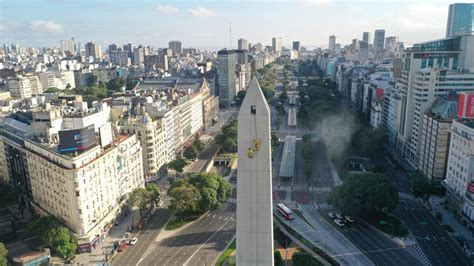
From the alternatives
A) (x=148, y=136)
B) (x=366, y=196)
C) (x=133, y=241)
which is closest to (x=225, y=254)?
(x=133, y=241)

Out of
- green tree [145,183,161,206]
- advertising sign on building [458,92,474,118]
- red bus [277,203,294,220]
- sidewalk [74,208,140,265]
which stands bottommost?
sidewalk [74,208,140,265]

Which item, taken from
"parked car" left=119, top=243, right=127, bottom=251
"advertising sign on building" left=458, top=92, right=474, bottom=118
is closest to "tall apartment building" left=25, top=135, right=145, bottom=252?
"parked car" left=119, top=243, right=127, bottom=251

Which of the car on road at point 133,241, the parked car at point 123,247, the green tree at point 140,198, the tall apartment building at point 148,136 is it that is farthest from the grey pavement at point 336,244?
the tall apartment building at point 148,136

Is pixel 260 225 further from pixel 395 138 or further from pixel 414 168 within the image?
pixel 395 138

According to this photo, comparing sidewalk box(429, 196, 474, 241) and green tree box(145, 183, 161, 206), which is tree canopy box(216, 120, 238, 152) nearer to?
green tree box(145, 183, 161, 206)

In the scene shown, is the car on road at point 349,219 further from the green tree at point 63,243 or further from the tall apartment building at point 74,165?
the green tree at point 63,243

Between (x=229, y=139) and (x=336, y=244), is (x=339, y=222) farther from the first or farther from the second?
(x=229, y=139)

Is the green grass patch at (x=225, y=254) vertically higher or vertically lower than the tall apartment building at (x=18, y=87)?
lower
